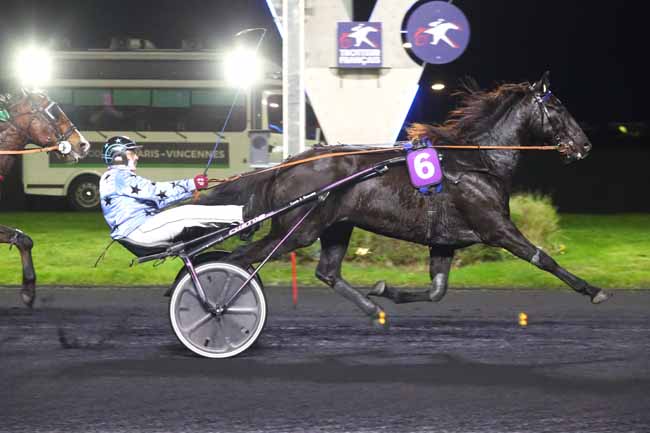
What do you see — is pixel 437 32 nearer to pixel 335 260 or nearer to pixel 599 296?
pixel 335 260

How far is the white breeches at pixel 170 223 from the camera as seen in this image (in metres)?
6.91

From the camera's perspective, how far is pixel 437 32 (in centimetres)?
1216

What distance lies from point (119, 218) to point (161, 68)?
1441 centimetres

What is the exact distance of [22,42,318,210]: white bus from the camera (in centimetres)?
2088

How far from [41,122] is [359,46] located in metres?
4.54

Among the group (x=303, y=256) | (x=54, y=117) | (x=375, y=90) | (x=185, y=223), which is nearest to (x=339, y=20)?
(x=375, y=90)

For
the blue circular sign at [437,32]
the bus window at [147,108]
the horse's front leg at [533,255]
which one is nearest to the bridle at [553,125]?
the horse's front leg at [533,255]

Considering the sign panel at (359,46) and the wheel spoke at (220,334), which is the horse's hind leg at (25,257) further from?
the sign panel at (359,46)

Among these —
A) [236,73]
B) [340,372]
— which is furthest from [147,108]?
[340,372]

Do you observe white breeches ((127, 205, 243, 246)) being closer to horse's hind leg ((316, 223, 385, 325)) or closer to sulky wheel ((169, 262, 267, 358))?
sulky wheel ((169, 262, 267, 358))

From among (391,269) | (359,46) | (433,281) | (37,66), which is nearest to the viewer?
(433,281)

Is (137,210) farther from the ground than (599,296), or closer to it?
farther from the ground

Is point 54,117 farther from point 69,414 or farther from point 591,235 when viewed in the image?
point 591,235

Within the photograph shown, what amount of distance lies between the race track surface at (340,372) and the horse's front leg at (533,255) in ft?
1.24
